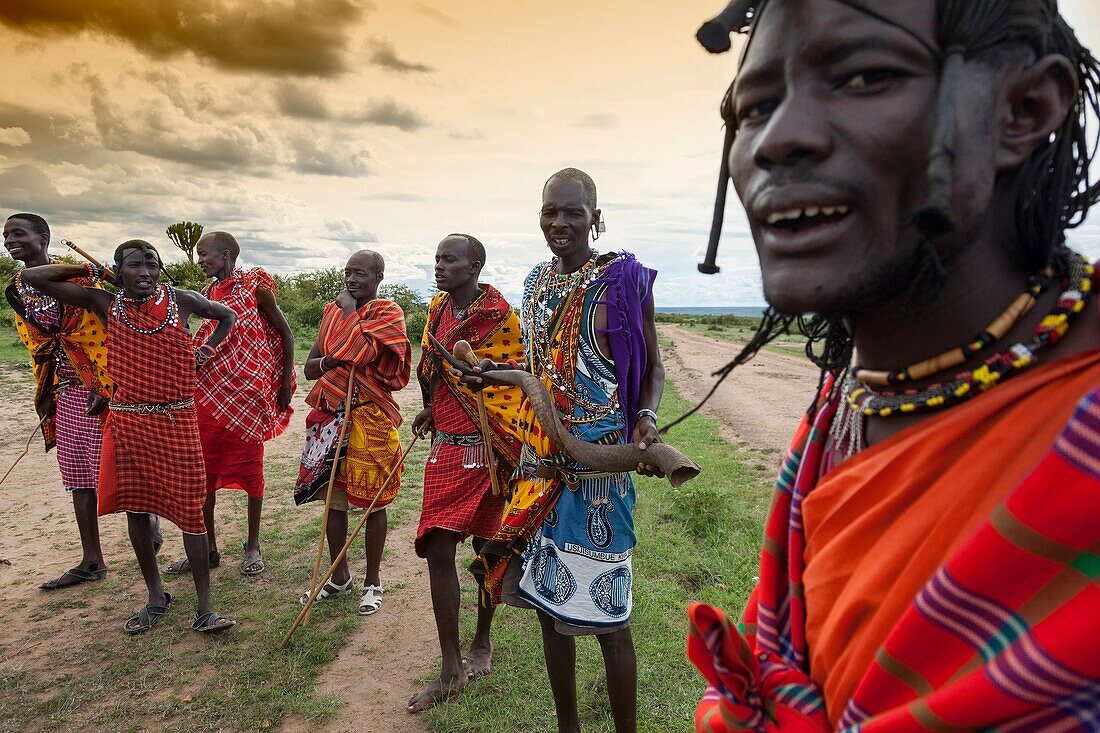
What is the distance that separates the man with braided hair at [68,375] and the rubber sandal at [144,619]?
1.00 meters

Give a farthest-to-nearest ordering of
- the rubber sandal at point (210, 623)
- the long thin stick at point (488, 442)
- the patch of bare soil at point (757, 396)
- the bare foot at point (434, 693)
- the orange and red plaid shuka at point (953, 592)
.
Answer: the patch of bare soil at point (757, 396), the rubber sandal at point (210, 623), the long thin stick at point (488, 442), the bare foot at point (434, 693), the orange and red plaid shuka at point (953, 592)

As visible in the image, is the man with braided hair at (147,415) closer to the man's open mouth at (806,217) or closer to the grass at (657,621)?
the grass at (657,621)

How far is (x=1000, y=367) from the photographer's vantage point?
36.0 inches

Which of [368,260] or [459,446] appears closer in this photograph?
[459,446]

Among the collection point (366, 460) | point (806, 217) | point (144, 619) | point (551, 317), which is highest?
point (806, 217)

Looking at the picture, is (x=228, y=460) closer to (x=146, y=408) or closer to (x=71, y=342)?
(x=146, y=408)

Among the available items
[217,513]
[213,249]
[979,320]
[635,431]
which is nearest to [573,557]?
[635,431]

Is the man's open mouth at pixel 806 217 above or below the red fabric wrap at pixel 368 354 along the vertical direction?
above

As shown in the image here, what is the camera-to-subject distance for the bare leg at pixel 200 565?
426 cm

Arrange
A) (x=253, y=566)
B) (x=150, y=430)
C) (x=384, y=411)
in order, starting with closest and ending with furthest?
1. (x=150, y=430)
2. (x=384, y=411)
3. (x=253, y=566)

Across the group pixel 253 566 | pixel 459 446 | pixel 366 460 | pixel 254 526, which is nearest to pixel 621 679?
pixel 459 446

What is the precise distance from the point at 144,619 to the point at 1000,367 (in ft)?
16.0

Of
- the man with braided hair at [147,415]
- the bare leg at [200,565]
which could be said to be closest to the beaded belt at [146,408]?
the man with braided hair at [147,415]

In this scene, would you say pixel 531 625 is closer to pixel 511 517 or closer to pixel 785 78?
pixel 511 517
